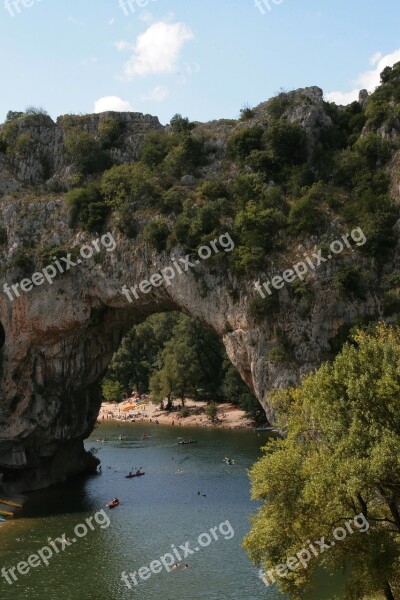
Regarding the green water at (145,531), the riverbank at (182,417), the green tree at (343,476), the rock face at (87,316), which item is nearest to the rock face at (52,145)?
the rock face at (87,316)

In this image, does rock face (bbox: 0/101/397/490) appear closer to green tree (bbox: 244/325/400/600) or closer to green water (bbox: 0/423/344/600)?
green water (bbox: 0/423/344/600)

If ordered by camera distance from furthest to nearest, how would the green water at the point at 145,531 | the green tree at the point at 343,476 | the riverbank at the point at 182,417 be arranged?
the riverbank at the point at 182,417
the green water at the point at 145,531
the green tree at the point at 343,476

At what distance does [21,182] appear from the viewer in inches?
2092

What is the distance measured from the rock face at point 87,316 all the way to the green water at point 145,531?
17.9 ft

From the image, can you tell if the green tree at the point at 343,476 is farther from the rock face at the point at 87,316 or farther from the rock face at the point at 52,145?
the rock face at the point at 52,145

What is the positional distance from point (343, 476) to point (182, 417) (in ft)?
229

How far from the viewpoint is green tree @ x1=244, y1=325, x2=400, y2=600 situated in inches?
793

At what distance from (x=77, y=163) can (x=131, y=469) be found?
89.6 ft

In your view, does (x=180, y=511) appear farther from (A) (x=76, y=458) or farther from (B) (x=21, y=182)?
(B) (x=21, y=182)

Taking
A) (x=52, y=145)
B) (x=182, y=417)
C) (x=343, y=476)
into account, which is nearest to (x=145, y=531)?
(x=343, y=476)

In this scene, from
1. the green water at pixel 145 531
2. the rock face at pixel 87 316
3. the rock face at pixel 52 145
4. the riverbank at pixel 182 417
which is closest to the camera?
the green water at pixel 145 531

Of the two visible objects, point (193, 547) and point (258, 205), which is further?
point (258, 205)

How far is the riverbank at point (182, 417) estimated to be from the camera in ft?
271

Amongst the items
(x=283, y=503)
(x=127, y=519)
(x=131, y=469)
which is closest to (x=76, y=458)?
(x=131, y=469)
